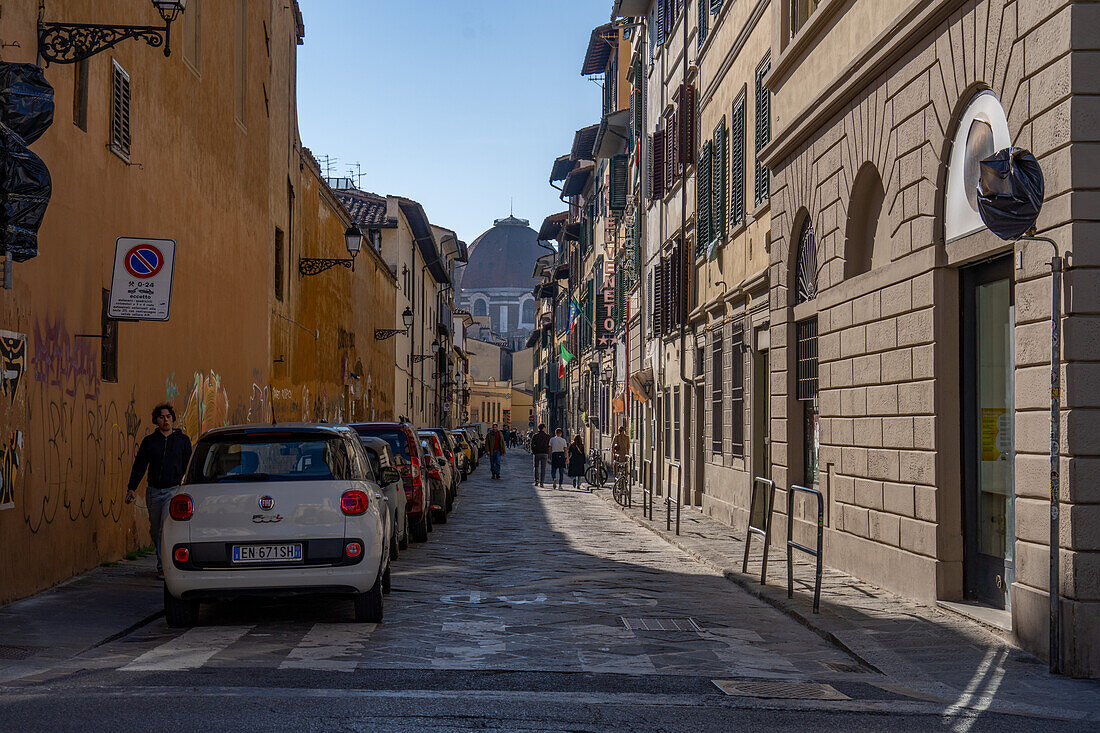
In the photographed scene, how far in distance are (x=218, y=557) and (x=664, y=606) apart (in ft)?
12.7

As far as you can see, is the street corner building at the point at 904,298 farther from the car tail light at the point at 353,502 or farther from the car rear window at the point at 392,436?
the car rear window at the point at 392,436

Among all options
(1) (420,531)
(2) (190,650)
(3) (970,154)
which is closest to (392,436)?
(1) (420,531)

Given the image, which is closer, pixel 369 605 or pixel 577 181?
pixel 369 605

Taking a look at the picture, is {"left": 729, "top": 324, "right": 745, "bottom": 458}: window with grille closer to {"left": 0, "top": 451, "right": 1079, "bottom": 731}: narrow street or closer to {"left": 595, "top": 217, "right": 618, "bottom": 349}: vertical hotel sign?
{"left": 0, "top": 451, "right": 1079, "bottom": 731}: narrow street

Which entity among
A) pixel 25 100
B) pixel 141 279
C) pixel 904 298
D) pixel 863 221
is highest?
pixel 25 100

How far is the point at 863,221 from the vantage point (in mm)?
13438

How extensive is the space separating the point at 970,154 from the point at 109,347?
8751 mm

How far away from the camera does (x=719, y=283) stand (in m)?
22.9

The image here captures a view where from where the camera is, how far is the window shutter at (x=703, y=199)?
23609 mm

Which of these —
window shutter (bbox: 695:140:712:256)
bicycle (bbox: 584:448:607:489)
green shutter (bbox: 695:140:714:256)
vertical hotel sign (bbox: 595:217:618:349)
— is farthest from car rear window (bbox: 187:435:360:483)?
vertical hotel sign (bbox: 595:217:618:349)

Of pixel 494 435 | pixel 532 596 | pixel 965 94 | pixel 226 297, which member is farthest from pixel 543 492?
pixel 965 94

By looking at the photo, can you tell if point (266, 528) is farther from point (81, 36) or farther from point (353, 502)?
point (81, 36)

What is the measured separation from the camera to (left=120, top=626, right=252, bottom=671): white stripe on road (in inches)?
318

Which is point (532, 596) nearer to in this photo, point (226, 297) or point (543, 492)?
point (226, 297)
